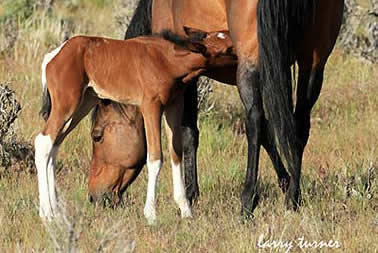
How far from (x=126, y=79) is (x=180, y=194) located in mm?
804

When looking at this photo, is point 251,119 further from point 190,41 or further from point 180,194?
point 180,194

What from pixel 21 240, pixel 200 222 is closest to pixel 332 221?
pixel 200 222

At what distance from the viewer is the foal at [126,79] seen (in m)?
6.25

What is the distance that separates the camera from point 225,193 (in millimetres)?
7164

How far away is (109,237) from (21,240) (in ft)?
4.35

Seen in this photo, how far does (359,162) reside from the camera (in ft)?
26.2

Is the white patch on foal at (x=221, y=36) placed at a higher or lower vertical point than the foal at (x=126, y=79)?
higher

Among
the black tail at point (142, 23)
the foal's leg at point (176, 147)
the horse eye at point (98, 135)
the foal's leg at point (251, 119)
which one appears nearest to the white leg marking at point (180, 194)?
the foal's leg at point (176, 147)

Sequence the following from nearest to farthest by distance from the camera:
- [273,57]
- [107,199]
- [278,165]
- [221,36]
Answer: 1. [273,57]
2. [221,36]
3. [107,199]
4. [278,165]

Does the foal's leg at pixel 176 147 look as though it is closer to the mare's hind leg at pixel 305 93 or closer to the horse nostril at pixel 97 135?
the horse nostril at pixel 97 135

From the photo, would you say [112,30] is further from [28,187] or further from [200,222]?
[200,222]

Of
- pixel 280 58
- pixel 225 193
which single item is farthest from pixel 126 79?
pixel 225 193

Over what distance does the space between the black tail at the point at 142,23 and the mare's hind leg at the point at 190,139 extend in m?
0.54

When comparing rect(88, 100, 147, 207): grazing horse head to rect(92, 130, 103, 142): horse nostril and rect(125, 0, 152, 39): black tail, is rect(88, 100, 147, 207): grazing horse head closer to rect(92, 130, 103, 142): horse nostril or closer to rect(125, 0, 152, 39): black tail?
rect(92, 130, 103, 142): horse nostril
